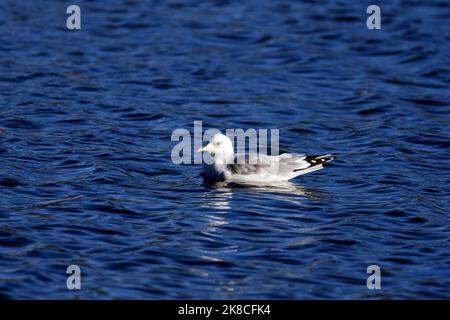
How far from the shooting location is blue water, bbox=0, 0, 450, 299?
10.2 m

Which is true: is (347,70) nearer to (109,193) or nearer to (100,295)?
(109,193)

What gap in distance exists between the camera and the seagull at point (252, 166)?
13289mm

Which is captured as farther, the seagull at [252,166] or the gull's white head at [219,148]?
the gull's white head at [219,148]

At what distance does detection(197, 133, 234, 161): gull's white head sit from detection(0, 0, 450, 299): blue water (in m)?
0.46

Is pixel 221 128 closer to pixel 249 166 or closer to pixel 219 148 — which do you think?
pixel 219 148

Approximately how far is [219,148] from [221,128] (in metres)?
2.63

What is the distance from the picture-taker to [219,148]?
13.4 m

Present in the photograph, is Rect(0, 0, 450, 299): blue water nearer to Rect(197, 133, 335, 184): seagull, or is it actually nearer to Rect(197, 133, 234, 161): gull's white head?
Rect(197, 133, 335, 184): seagull

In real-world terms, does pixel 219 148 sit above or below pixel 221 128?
below

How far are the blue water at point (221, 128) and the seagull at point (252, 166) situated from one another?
8.1 inches

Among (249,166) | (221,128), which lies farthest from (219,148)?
(221,128)

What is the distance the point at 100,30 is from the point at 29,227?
11.4 metres

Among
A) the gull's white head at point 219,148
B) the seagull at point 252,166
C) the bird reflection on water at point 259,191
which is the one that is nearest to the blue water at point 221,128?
the bird reflection on water at point 259,191

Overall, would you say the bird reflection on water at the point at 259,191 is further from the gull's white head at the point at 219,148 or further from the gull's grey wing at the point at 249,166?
the gull's white head at the point at 219,148
